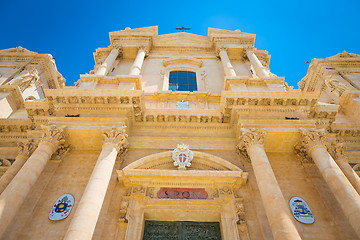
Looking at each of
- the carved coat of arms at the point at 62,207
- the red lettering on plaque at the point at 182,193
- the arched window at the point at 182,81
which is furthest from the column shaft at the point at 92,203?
the arched window at the point at 182,81

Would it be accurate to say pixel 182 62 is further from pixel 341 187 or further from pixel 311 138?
pixel 341 187

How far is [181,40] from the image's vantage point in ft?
68.3

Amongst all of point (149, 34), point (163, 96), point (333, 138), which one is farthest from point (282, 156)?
point (149, 34)

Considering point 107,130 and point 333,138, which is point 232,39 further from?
point 107,130

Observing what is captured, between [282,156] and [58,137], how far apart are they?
894 centimetres

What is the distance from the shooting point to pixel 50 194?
354 inches

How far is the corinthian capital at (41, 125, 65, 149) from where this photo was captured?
9415 mm

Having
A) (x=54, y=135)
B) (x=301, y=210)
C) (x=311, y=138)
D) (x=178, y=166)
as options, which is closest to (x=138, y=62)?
(x=54, y=135)

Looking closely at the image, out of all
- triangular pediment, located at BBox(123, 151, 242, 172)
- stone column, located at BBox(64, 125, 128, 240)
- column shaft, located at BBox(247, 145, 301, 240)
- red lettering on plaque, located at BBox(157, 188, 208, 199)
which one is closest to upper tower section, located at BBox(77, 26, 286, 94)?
stone column, located at BBox(64, 125, 128, 240)

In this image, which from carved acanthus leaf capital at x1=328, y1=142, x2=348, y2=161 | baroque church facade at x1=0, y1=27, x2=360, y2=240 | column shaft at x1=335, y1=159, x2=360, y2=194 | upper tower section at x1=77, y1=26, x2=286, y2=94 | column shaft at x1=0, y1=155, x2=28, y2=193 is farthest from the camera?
upper tower section at x1=77, y1=26, x2=286, y2=94

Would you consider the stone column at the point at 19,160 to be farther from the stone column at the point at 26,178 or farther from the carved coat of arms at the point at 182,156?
the carved coat of arms at the point at 182,156

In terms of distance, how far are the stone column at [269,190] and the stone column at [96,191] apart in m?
4.76

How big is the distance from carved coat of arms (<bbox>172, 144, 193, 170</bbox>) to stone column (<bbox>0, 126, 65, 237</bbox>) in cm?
440

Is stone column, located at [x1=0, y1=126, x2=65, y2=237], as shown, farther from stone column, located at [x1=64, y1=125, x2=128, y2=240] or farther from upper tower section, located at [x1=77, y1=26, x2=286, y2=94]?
upper tower section, located at [x1=77, y1=26, x2=286, y2=94]
